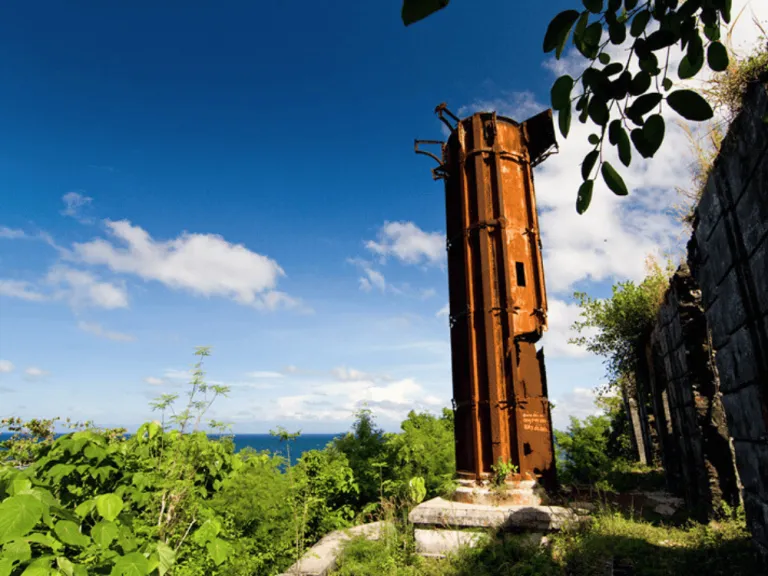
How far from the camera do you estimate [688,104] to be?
1.09m

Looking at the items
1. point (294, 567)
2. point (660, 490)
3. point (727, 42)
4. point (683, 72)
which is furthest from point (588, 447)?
point (683, 72)

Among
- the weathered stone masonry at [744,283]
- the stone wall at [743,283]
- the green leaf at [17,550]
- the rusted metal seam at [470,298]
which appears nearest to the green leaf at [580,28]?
the stone wall at [743,283]

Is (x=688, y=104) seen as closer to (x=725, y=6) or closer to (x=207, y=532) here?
(x=725, y=6)

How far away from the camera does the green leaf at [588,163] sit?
49.3 inches

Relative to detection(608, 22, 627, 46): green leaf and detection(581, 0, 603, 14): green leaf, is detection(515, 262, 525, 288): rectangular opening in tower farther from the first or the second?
detection(581, 0, 603, 14): green leaf

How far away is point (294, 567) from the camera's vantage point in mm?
6395

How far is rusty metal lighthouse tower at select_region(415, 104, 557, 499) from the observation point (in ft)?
26.3

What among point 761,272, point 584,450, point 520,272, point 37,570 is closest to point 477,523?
point 520,272

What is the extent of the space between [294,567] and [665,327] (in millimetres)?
7786

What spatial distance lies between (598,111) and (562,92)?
0.18 m

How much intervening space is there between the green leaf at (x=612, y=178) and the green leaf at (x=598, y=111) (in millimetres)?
156

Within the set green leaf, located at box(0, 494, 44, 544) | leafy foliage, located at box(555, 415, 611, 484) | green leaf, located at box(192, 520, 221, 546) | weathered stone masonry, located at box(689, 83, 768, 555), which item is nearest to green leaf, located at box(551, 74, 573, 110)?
weathered stone masonry, located at box(689, 83, 768, 555)

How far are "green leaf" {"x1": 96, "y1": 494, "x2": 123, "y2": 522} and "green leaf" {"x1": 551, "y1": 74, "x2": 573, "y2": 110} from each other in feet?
10.4

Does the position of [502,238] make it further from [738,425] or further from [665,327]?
[738,425]
